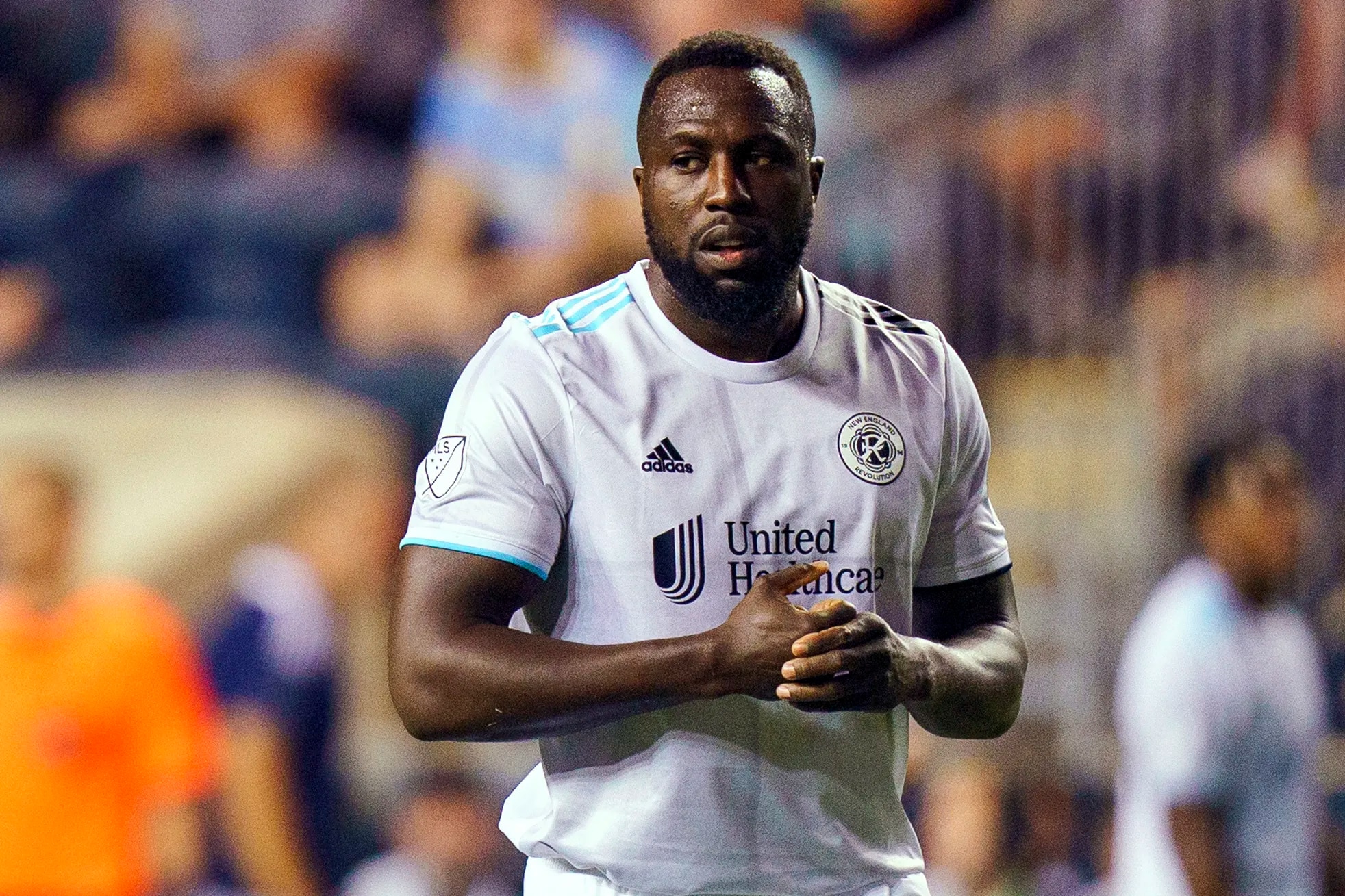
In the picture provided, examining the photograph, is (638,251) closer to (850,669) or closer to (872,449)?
(872,449)

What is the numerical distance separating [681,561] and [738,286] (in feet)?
1.12

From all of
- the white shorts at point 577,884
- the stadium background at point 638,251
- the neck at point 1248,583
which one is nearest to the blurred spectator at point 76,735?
the stadium background at point 638,251

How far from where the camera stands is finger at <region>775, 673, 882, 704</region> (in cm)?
183

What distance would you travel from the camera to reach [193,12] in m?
7.72

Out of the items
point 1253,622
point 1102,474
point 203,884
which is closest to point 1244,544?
point 1253,622

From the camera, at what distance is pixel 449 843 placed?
20.0 feet

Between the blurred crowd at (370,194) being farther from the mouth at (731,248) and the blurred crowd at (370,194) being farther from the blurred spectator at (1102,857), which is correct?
the mouth at (731,248)

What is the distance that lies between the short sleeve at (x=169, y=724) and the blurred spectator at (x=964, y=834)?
2670mm

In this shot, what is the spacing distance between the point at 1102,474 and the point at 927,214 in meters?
1.16

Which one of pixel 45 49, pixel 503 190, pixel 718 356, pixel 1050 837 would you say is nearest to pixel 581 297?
pixel 718 356

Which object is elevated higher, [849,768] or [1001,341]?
[1001,341]

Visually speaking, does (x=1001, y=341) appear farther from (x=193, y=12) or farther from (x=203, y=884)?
(x=193, y=12)

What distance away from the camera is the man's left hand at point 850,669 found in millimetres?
1830

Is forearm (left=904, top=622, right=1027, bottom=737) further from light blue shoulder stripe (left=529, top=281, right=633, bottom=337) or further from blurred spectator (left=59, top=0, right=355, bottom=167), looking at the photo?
blurred spectator (left=59, top=0, right=355, bottom=167)
